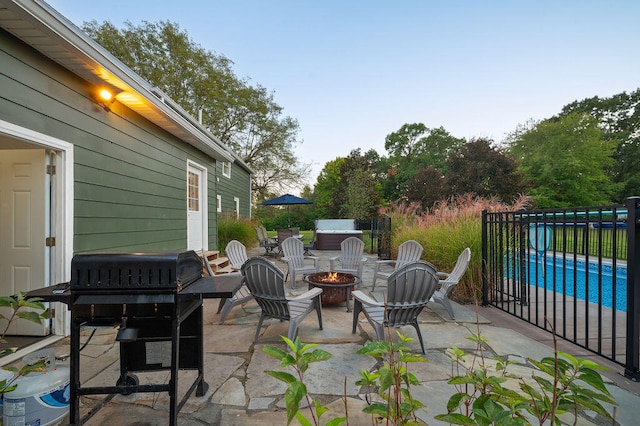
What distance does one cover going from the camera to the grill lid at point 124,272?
1653 millimetres

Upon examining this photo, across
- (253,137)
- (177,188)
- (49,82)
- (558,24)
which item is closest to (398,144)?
(253,137)

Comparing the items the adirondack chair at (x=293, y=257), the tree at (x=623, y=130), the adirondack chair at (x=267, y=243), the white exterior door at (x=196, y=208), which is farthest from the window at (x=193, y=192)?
the tree at (x=623, y=130)

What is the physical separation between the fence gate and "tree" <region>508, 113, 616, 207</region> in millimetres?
17337

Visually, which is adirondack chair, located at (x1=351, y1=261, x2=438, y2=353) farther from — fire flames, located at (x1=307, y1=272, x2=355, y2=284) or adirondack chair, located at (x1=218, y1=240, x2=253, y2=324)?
adirondack chair, located at (x1=218, y1=240, x2=253, y2=324)

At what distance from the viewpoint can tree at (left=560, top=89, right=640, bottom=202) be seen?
2353 cm

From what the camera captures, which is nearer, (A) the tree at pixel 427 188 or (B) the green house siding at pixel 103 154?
(B) the green house siding at pixel 103 154

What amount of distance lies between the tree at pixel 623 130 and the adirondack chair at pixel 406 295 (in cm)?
2901

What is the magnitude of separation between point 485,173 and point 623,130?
57.0 feet

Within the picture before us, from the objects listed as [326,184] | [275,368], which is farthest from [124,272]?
[326,184]

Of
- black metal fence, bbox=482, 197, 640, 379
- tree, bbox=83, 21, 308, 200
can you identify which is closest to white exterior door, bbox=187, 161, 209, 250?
black metal fence, bbox=482, 197, 640, 379

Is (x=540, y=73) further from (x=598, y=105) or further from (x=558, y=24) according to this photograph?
(x=598, y=105)

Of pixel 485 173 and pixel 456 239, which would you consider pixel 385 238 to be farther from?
pixel 485 173

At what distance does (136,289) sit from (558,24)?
10.9 metres

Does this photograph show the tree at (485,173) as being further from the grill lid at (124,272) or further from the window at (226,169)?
the grill lid at (124,272)
